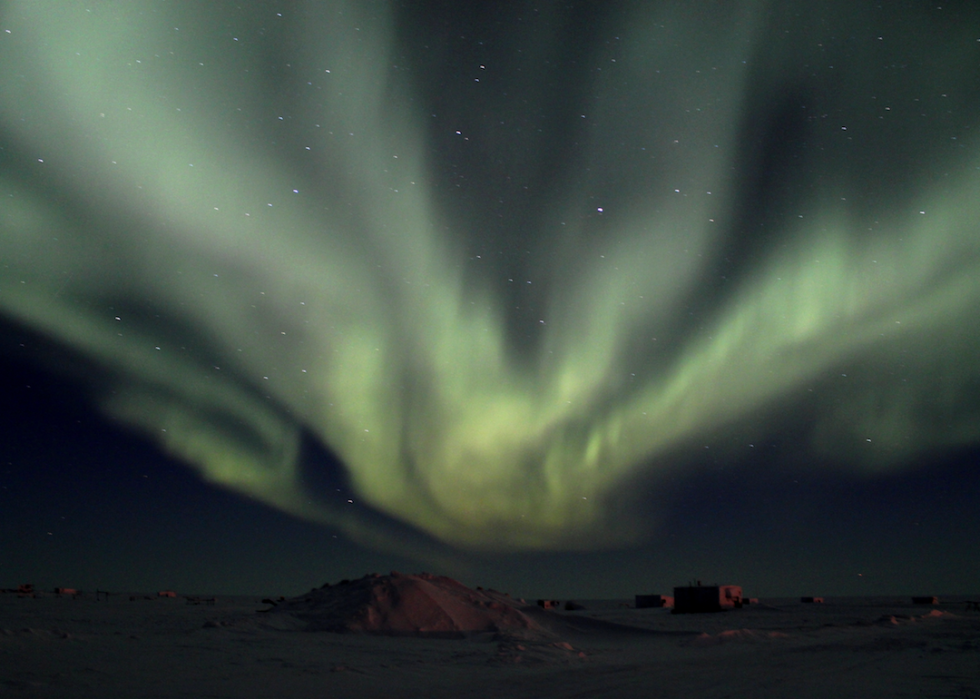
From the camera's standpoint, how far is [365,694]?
1909 cm

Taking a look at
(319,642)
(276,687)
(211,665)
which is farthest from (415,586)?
(276,687)

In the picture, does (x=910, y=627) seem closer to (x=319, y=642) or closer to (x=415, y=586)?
(x=415, y=586)

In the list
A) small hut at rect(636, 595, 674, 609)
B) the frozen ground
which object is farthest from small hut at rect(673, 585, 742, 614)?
the frozen ground

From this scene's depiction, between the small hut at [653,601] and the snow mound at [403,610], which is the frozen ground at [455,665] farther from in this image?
the small hut at [653,601]

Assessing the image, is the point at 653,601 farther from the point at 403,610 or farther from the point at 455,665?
the point at 455,665

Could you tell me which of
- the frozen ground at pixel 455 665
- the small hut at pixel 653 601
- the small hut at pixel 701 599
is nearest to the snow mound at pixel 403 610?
the frozen ground at pixel 455 665

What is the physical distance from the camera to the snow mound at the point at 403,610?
39.5 m

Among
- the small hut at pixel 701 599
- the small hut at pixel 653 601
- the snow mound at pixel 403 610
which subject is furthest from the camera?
the small hut at pixel 653 601

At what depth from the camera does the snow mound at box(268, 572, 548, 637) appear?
3947 cm

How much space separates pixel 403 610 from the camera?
41.6 metres

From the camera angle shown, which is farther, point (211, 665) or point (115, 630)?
point (115, 630)

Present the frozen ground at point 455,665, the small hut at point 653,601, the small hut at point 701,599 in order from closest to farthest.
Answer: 1. the frozen ground at point 455,665
2. the small hut at point 701,599
3. the small hut at point 653,601

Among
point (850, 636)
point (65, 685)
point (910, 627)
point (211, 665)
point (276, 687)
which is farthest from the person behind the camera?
point (910, 627)

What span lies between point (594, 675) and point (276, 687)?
11.7 m
